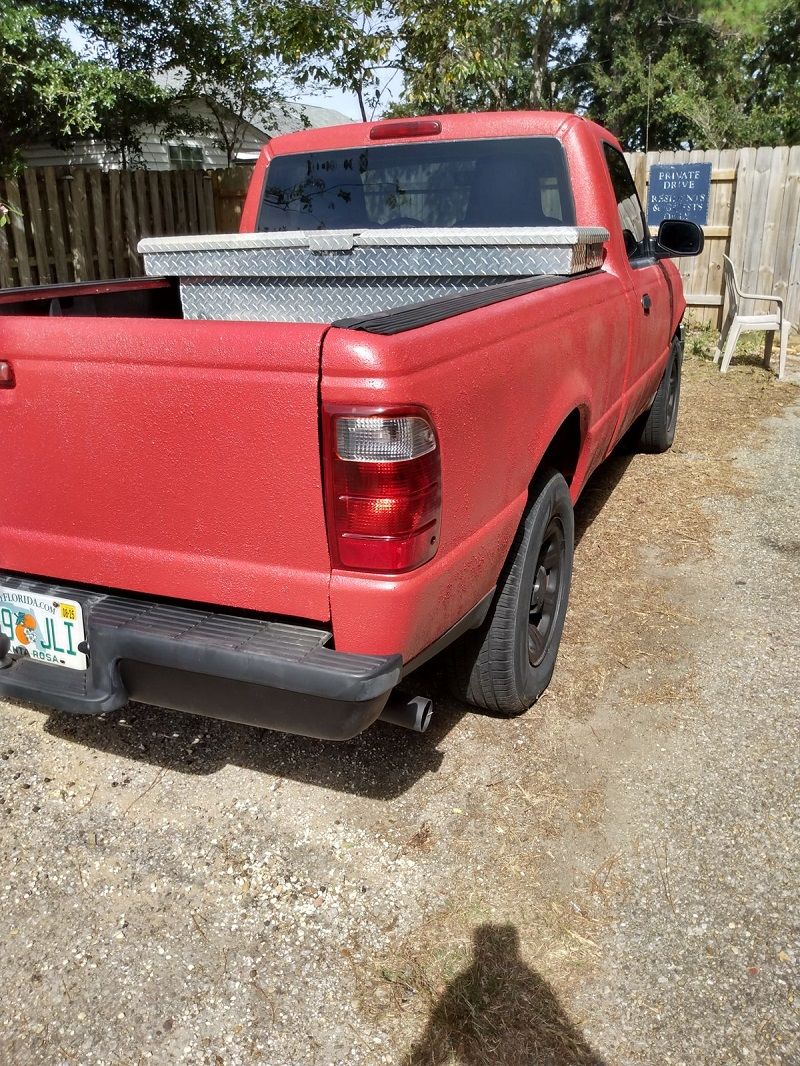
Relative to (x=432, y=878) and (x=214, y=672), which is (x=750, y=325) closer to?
(x=432, y=878)

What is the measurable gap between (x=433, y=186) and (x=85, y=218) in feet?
20.7

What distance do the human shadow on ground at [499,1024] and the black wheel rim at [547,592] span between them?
122 cm

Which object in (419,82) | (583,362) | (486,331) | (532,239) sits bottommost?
(583,362)

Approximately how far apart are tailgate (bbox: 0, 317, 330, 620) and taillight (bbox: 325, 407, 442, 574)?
49 mm

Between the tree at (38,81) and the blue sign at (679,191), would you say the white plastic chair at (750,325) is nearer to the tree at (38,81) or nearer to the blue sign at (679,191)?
the blue sign at (679,191)

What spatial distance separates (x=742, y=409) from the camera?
7.66m

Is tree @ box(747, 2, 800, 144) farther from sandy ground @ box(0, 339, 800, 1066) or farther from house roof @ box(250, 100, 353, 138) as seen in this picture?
sandy ground @ box(0, 339, 800, 1066)

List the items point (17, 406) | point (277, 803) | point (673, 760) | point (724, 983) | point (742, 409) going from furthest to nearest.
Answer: point (742, 409), point (673, 760), point (277, 803), point (17, 406), point (724, 983)

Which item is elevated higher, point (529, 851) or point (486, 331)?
point (486, 331)

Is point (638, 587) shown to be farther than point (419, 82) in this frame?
No

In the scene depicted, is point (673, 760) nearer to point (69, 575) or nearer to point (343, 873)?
point (343, 873)

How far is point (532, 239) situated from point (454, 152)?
3.32ft

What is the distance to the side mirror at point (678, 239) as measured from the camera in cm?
439

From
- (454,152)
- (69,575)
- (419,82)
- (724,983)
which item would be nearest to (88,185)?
(419,82)
